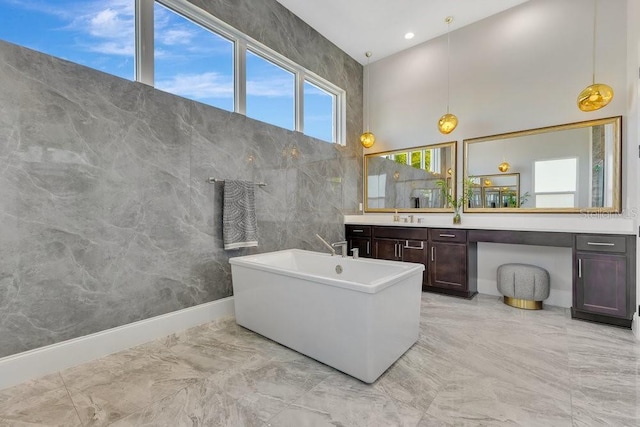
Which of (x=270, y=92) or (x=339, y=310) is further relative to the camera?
(x=270, y=92)

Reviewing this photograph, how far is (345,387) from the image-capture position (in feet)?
5.57

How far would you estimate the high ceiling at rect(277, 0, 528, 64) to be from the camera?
3363 mm

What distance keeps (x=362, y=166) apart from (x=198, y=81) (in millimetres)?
2830

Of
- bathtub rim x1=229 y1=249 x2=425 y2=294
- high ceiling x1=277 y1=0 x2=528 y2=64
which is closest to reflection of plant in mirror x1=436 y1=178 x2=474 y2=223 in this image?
bathtub rim x1=229 y1=249 x2=425 y2=294

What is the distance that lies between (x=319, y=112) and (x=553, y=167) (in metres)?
2.95

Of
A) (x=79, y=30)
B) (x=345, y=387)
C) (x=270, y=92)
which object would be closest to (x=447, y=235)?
(x=345, y=387)

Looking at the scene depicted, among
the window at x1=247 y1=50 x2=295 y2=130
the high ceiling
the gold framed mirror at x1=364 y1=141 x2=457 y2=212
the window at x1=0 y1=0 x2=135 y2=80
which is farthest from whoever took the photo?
the gold framed mirror at x1=364 y1=141 x2=457 y2=212

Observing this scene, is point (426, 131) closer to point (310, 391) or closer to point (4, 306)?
point (310, 391)

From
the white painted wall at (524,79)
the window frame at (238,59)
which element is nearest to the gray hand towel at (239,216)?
the window frame at (238,59)

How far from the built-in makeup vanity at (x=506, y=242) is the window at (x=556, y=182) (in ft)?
1.67

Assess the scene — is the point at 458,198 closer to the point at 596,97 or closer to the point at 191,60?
the point at 596,97

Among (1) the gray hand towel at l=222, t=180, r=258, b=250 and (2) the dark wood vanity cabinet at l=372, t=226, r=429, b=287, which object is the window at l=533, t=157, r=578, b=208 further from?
(1) the gray hand towel at l=222, t=180, r=258, b=250

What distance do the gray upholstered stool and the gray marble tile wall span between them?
8.54 ft

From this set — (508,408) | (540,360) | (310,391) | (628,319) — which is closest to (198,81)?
(310,391)
